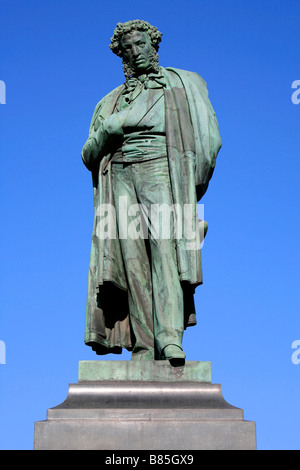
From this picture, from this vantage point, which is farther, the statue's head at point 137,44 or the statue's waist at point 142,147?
the statue's head at point 137,44

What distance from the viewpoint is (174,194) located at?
1105cm

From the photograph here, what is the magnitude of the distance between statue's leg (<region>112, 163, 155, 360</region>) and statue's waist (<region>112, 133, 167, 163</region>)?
15cm

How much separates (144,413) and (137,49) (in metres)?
5.11

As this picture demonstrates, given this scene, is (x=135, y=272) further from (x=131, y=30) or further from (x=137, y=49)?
(x=131, y=30)

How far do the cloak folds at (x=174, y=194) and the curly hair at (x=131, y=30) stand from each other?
A: 1.61 ft

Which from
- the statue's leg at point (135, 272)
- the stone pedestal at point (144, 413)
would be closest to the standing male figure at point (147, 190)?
the statue's leg at point (135, 272)

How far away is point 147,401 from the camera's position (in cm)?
987

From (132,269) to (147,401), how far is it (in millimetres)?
1914

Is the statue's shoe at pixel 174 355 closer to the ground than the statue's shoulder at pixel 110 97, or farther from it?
closer to the ground

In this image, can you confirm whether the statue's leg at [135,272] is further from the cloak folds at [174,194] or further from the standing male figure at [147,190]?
the cloak folds at [174,194]

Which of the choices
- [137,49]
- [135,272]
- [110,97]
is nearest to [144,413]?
[135,272]

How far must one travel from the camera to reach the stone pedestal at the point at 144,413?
9.42 m

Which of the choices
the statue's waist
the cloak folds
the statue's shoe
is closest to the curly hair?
the cloak folds

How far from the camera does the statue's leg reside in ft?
35.7
